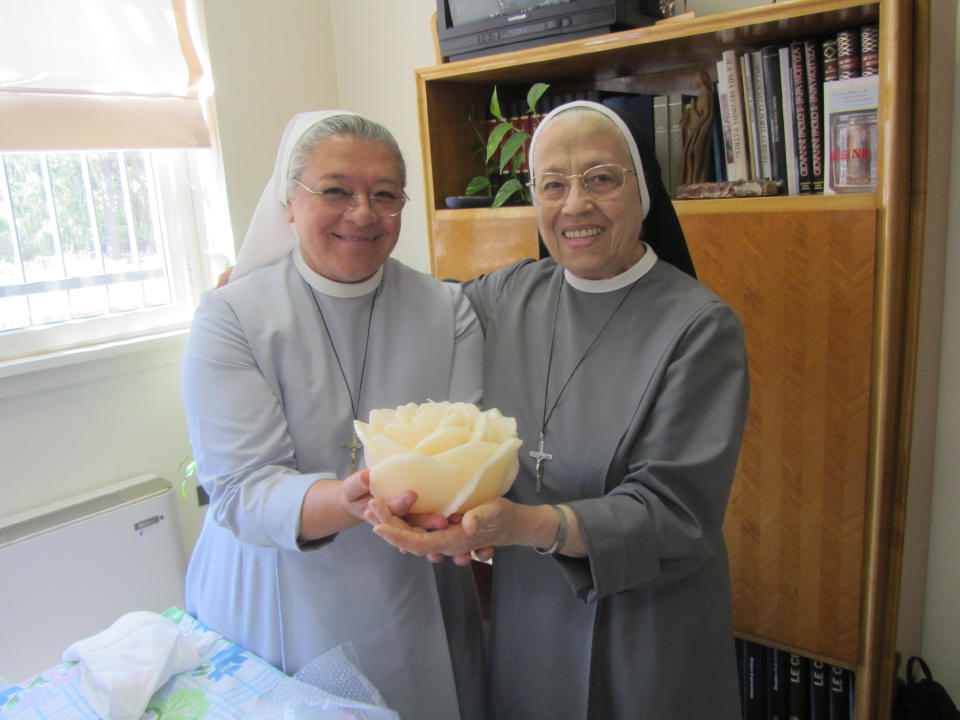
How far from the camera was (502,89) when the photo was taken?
2.29m

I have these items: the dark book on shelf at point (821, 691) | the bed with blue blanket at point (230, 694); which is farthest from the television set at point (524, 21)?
the dark book on shelf at point (821, 691)

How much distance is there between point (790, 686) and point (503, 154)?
163cm

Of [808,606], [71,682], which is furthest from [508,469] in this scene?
[808,606]

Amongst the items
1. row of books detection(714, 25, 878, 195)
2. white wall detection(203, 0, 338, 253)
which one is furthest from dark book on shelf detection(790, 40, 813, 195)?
white wall detection(203, 0, 338, 253)

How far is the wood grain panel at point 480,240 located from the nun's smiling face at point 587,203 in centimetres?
79

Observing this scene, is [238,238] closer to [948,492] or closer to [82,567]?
[82,567]

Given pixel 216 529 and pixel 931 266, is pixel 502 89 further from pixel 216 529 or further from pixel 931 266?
pixel 216 529

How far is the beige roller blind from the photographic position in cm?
204

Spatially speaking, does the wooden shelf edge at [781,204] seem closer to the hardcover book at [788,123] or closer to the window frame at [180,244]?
the hardcover book at [788,123]

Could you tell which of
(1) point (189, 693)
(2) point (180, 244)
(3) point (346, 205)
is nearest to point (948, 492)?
(3) point (346, 205)

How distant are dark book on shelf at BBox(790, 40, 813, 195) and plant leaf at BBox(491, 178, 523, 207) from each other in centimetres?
70

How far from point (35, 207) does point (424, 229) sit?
1.31 m

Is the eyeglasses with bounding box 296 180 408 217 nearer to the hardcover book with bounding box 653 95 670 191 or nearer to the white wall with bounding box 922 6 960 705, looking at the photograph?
the hardcover book with bounding box 653 95 670 191

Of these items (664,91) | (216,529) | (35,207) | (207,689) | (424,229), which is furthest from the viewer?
(424,229)
